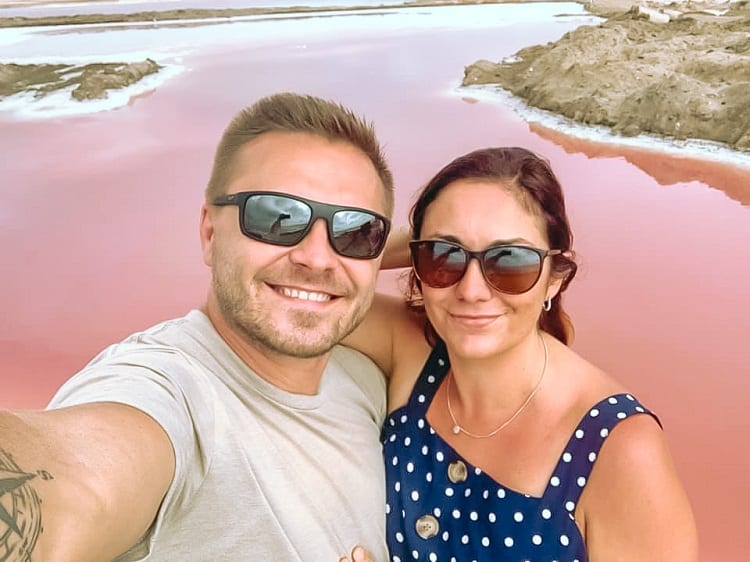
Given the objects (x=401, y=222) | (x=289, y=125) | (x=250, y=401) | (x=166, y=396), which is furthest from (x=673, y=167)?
(x=166, y=396)

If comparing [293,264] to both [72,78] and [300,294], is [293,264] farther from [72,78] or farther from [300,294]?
[72,78]

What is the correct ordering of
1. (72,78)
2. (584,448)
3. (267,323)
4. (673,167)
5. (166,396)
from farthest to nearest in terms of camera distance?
1. (72,78)
2. (673,167)
3. (267,323)
4. (584,448)
5. (166,396)

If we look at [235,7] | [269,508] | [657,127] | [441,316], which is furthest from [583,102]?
[235,7]

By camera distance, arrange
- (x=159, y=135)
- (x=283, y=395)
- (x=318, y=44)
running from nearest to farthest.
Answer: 1. (x=283, y=395)
2. (x=159, y=135)
3. (x=318, y=44)

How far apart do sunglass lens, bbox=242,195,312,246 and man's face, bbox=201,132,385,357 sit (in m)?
0.02

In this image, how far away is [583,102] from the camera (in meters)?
4.67

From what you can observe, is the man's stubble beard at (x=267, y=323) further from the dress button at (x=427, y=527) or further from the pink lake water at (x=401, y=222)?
the pink lake water at (x=401, y=222)

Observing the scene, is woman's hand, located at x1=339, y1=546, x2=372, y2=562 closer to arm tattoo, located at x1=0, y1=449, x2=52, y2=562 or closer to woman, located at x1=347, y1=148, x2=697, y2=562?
woman, located at x1=347, y1=148, x2=697, y2=562

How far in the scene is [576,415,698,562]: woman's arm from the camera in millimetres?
932

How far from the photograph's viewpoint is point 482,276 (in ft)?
3.72

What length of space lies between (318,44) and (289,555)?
6.33 metres

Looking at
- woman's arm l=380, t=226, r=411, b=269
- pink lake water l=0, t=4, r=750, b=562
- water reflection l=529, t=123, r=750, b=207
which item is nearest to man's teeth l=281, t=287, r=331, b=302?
woman's arm l=380, t=226, r=411, b=269

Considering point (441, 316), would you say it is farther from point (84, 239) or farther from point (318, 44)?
point (318, 44)

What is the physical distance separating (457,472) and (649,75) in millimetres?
4854
